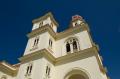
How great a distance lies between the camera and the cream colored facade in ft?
60.3

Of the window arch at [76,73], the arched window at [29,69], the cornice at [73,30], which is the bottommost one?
the window arch at [76,73]

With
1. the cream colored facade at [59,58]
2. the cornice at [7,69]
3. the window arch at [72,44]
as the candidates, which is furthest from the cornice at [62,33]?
the cornice at [7,69]

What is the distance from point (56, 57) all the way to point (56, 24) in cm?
994

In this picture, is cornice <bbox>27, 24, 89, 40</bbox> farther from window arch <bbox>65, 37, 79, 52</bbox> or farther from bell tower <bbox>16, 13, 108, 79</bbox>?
window arch <bbox>65, 37, 79, 52</bbox>

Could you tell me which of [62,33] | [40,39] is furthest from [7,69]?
[62,33]

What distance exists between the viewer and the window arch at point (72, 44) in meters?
21.9

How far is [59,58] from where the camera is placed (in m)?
21.0

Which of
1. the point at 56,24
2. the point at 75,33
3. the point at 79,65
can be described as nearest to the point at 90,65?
the point at 79,65

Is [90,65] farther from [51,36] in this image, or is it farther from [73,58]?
[51,36]

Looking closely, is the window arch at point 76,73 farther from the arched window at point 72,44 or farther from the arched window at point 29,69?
the arched window at point 29,69

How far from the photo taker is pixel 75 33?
2366 centimetres

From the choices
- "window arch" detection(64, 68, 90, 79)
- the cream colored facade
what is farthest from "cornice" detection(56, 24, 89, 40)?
"window arch" detection(64, 68, 90, 79)

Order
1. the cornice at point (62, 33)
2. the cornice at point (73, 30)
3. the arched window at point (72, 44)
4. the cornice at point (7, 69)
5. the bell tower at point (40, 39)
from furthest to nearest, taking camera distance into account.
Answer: the cornice at point (62, 33) → the cornice at point (73, 30) → the cornice at point (7, 69) → the bell tower at point (40, 39) → the arched window at point (72, 44)

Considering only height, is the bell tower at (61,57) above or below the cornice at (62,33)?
below
